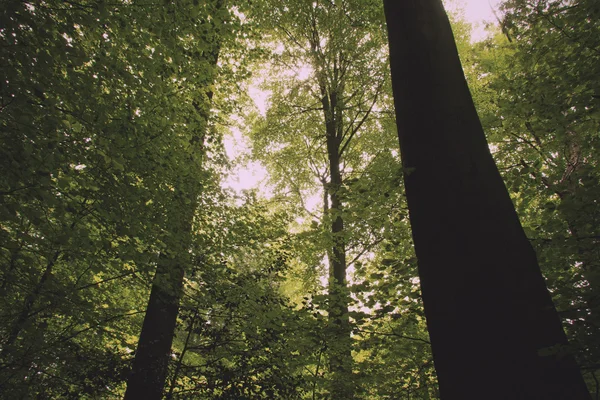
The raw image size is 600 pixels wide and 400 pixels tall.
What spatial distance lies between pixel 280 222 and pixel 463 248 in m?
5.89

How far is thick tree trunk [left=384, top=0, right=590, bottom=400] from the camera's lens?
1542 mm

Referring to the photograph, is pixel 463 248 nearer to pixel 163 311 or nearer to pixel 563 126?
pixel 563 126

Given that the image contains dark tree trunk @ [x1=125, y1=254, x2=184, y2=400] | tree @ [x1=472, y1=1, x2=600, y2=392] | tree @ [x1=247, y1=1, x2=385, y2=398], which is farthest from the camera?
tree @ [x1=247, y1=1, x2=385, y2=398]

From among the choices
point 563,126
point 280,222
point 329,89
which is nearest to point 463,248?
Result: point 563,126

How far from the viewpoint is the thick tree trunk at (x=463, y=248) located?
1.54 m

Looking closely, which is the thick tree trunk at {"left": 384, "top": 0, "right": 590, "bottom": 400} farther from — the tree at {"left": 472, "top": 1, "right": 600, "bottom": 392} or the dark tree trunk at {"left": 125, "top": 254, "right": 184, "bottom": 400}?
the dark tree trunk at {"left": 125, "top": 254, "right": 184, "bottom": 400}

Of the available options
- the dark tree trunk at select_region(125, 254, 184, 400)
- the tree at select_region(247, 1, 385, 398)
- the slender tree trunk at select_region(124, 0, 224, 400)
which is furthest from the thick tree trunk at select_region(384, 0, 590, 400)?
the tree at select_region(247, 1, 385, 398)

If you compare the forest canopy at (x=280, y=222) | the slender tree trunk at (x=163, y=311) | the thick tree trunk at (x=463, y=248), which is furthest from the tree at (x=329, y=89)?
the thick tree trunk at (x=463, y=248)

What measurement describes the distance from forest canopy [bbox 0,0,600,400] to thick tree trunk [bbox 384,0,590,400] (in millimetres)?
11

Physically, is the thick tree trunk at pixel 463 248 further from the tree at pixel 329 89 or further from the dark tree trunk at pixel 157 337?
the tree at pixel 329 89

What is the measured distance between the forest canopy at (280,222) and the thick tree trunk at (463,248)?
0.01 m

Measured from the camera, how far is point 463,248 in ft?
6.10

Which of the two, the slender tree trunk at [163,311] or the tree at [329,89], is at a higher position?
the tree at [329,89]

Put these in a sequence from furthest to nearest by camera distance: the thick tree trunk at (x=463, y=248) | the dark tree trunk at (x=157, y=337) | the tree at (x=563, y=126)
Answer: the dark tree trunk at (x=157, y=337) < the tree at (x=563, y=126) < the thick tree trunk at (x=463, y=248)
